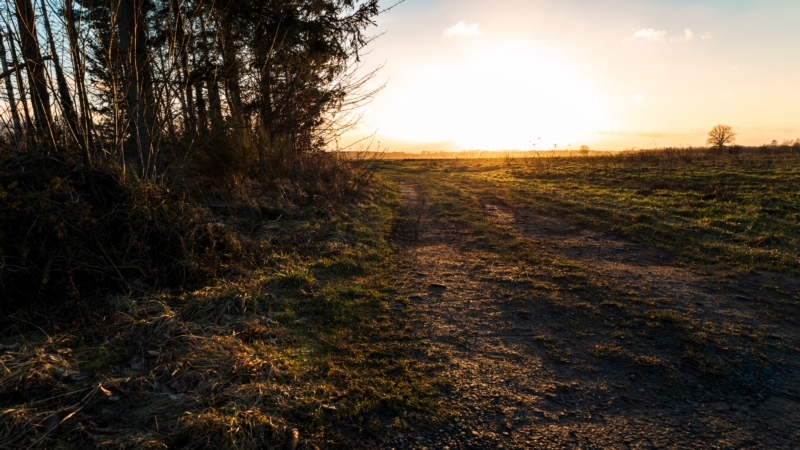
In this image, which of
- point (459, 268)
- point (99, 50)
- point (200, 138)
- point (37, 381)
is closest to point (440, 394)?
point (37, 381)

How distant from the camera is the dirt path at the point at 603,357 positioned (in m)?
2.59

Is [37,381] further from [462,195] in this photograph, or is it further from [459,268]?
[462,195]

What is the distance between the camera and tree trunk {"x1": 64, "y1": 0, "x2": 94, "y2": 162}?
432cm

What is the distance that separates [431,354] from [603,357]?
4.99 feet

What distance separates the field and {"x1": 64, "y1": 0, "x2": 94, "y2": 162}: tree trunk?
1.95 metres

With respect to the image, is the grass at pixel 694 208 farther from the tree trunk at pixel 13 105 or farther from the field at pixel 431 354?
the tree trunk at pixel 13 105

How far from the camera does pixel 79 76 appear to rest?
4406mm

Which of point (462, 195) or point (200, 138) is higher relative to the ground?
point (200, 138)

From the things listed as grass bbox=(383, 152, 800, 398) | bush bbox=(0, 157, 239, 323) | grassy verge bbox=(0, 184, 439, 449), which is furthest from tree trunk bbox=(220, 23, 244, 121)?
grassy verge bbox=(0, 184, 439, 449)

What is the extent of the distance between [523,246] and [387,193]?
6.80 metres

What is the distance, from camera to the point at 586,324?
4.11 m

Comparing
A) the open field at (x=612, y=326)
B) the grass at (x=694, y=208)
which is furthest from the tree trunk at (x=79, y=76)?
the grass at (x=694, y=208)

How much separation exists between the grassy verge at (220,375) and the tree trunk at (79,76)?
1.97m

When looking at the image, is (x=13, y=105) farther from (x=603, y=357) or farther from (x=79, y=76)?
(x=603, y=357)
